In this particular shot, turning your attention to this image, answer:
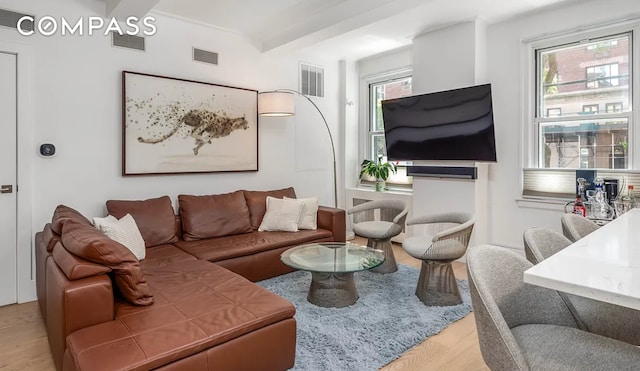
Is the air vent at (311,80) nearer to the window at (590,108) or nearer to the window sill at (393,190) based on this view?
the window sill at (393,190)

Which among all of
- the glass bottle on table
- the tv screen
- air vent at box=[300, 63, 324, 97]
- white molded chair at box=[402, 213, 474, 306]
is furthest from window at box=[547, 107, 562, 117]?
air vent at box=[300, 63, 324, 97]

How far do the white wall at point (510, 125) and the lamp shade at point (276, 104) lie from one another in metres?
2.28

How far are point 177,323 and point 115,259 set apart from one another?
1.58ft

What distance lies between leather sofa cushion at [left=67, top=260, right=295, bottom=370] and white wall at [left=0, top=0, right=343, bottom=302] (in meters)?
1.54

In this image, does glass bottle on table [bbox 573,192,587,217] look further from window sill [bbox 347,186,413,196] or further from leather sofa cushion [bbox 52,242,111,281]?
leather sofa cushion [bbox 52,242,111,281]

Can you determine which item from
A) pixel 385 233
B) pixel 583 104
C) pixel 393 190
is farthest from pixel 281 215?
pixel 583 104

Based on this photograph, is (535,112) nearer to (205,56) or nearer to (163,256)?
(205,56)

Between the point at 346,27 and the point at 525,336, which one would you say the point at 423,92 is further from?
the point at 525,336

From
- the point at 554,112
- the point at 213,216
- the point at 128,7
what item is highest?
the point at 128,7

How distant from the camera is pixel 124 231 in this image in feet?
9.73

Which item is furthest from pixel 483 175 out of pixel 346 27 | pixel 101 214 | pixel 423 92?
pixel 101 214

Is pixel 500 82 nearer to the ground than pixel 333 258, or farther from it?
farther from it

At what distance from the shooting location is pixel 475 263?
129cm

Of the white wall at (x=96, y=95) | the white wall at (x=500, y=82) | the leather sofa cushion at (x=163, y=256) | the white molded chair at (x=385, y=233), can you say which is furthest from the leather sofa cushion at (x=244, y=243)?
the white wall at (x=500, y=82)
